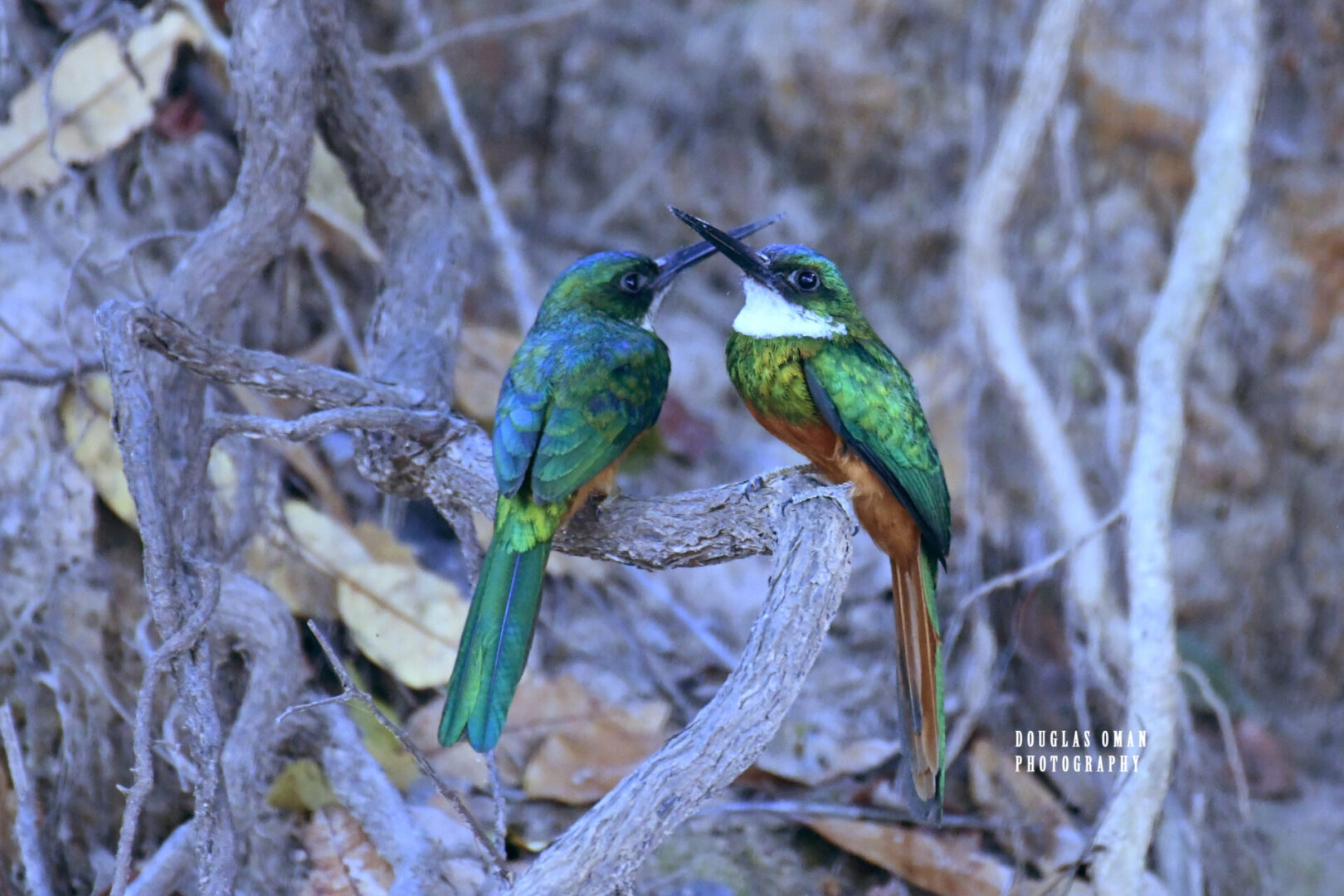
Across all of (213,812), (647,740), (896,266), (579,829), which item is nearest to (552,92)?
(896,266)

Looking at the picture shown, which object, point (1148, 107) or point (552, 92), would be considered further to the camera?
point (552, 92)

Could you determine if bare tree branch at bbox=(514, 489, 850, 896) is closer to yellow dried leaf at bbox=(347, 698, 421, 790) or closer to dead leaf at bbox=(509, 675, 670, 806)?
dead leaf at bbox=(509, 675, 670, 806)

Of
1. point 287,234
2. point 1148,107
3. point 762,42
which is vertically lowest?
point 287,234

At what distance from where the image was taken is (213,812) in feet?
6.21

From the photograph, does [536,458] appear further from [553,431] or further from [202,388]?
[202,388]

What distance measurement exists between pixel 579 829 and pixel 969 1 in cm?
328

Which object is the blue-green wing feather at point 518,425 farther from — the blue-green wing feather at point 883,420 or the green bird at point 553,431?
the blue-green wing feather at point 883,420

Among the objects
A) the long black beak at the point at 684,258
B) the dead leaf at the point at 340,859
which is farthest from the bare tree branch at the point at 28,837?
the long black beak at the point at 684,258

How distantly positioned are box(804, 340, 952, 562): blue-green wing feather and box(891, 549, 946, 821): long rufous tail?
106mm

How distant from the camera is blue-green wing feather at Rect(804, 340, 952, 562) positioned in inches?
86.3

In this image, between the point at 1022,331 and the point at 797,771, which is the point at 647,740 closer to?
the point at 797,771

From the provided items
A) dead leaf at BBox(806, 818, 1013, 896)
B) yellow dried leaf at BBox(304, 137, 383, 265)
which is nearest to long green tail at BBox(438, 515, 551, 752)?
dead leaf at BBox(806, 818, 1013, 896)

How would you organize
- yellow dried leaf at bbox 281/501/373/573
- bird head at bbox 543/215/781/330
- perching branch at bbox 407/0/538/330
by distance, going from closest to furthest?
bird head at bbox 543/215/781/330 < yellow dried leaf at bbox 281/501/373/573 < perching branch at bbox 407/0/538/330

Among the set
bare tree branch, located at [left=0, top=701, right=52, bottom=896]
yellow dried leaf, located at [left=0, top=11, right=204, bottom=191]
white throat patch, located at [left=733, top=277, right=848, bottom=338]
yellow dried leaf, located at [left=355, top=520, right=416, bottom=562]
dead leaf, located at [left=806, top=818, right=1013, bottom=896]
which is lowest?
dead leaf, located at [left=806, top=818, right=1013, bottom=896]
